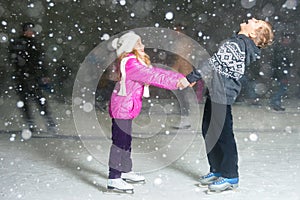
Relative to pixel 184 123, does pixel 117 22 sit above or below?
above

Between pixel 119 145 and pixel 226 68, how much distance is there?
1.02m

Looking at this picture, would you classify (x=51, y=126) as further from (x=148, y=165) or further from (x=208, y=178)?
(x=208, y=178)

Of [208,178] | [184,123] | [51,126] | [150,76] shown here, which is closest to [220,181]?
[208,178]

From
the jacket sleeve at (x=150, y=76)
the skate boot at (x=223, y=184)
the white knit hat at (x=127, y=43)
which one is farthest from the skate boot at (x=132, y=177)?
the white knit hat at (x=127, y=43)

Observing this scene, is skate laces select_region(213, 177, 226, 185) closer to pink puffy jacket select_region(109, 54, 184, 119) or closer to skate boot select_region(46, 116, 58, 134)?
pink puffy jacket select_region(109, 54, 184, 119)

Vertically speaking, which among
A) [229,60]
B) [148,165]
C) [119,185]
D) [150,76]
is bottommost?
[148,165]

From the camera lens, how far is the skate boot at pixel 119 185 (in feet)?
13.4

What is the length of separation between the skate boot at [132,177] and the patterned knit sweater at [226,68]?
2.92 ft

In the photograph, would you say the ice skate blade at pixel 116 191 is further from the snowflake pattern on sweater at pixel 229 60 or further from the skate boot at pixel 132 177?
the snowflake pattern on sweater at pixel 229 60

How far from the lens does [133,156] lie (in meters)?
5.41

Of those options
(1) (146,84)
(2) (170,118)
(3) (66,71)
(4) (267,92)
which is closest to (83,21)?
(3) (66,71)

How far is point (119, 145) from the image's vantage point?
13.8ft

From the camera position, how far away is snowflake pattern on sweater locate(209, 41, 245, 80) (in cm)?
399

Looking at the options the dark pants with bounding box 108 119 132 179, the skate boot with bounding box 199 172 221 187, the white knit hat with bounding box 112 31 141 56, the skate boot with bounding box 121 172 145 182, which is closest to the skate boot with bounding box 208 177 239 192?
the skate boot with bounding box 199 172 221 187
